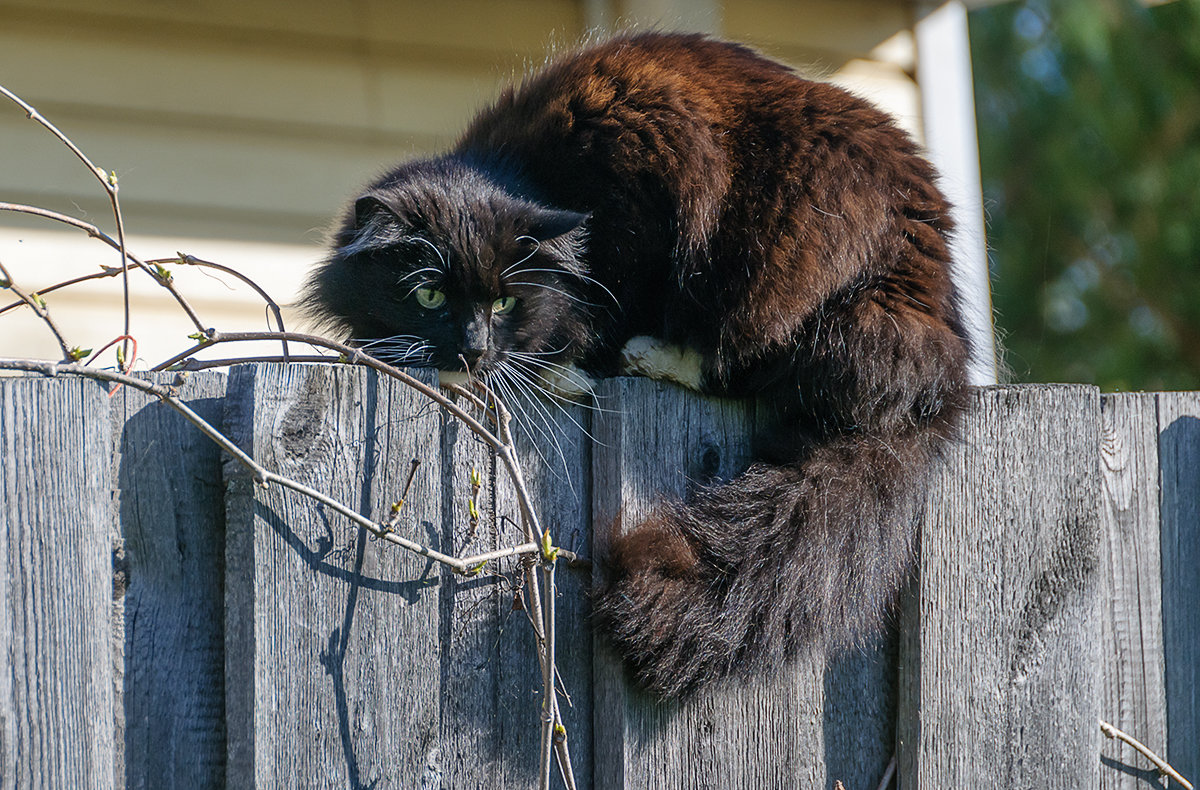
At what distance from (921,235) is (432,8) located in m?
2.38

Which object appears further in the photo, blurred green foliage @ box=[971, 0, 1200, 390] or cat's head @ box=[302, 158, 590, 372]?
blurred green foliage @ box=[971, 0, 1200, 390]

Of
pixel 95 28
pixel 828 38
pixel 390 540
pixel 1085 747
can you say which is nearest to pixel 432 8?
pixel 95 28

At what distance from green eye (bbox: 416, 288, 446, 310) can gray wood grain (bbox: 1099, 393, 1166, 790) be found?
1.44m

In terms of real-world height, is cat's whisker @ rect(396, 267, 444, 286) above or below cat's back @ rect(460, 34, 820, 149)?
below

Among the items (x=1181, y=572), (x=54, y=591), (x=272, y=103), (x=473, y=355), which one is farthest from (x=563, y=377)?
(x=272, y=103)

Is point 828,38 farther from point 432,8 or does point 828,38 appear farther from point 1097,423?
point 1097,423

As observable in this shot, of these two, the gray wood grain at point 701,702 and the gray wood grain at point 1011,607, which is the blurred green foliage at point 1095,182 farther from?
the gray wood grain at point 701,702

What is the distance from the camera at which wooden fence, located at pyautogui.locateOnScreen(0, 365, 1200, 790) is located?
1333 mm

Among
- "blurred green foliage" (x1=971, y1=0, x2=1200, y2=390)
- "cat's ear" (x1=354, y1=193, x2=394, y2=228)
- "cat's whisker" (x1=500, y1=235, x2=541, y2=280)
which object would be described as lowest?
"cat's whisker" (x1=500, y1=235, x2=541, y2=280)

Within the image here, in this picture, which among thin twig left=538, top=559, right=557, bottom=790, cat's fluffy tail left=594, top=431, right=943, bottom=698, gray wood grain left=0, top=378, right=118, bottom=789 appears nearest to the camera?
gray wood grain left=0, top=378, right=118, bottom=789

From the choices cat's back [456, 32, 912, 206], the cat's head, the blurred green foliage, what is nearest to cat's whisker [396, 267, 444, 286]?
the cat's head

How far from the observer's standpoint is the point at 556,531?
1.68 m

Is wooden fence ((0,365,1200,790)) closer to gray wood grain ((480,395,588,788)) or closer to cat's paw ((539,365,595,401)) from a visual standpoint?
gray wood grain ((480,395,588,788))

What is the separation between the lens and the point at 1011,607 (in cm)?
191
